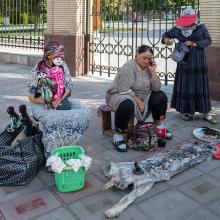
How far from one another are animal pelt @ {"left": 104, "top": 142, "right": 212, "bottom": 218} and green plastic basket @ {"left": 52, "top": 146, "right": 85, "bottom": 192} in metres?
0.25

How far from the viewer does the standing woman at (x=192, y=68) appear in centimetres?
514

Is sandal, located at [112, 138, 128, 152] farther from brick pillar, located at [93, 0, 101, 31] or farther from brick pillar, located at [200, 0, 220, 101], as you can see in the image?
brick pillar, located at [93, 0, 101, 31]

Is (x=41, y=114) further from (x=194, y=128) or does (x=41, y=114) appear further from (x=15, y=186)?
(x=194, y=128)

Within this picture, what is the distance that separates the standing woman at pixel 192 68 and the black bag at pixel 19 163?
98.5 inches

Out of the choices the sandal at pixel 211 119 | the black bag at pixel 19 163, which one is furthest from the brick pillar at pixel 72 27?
the black bag at pixel 19 163

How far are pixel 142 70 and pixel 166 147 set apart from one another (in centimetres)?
94

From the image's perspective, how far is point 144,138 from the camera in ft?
14.4

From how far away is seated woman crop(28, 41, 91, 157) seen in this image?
3.80 metres

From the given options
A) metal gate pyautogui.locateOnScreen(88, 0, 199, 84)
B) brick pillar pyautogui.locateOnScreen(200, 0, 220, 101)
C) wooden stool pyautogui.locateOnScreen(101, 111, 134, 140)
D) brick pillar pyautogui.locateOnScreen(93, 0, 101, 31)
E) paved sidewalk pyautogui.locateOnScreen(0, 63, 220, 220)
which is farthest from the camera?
brick pillar pyautogui.locateOnScreen(93, 0, 101, 31)

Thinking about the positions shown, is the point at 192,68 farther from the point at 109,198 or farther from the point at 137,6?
the point at 137,6

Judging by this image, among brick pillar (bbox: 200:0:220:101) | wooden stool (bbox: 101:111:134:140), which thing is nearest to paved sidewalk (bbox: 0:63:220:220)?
wooden stool (bbox: 101:111:134:140)

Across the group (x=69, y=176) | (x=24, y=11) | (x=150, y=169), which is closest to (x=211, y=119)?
(x=150, y=169)

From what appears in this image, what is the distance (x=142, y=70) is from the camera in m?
4.48

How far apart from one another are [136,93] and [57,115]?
1.15 m
